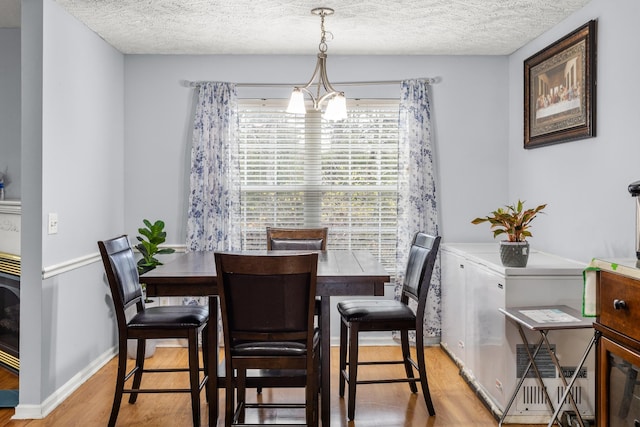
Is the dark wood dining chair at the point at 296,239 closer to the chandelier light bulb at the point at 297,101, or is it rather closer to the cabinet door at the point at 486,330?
the cabinet door at the point at 486,330

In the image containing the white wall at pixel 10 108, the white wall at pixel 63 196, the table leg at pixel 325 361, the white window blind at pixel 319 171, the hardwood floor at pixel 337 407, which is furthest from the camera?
the white window blind at pixel 319 171

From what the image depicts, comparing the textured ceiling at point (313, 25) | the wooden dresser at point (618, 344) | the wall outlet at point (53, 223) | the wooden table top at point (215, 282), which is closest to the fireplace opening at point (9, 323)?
the wall outlet at point (53, 223)

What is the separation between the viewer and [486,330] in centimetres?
348

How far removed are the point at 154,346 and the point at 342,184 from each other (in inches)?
80.4

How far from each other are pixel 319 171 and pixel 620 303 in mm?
3098

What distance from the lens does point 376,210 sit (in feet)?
16.4

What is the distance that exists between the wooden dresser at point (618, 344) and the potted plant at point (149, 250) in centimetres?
316

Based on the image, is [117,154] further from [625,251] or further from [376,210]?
[625,251]

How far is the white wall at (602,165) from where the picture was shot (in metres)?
3.08

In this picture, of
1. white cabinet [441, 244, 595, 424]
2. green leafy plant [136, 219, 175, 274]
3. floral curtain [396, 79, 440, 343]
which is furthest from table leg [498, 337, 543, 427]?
green leafy plant [136, 219, 175, 274]

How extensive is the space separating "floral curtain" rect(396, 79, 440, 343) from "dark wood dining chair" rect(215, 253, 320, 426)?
2.25 m

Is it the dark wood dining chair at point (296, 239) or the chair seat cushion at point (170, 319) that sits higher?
the dark wood dining chair at point (296, 239)

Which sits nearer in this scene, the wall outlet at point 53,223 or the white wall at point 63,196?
the white wall at point 63,196

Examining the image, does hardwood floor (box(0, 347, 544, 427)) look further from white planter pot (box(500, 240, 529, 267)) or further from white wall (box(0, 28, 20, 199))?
white wall (box(0, 28, 20, 199))
